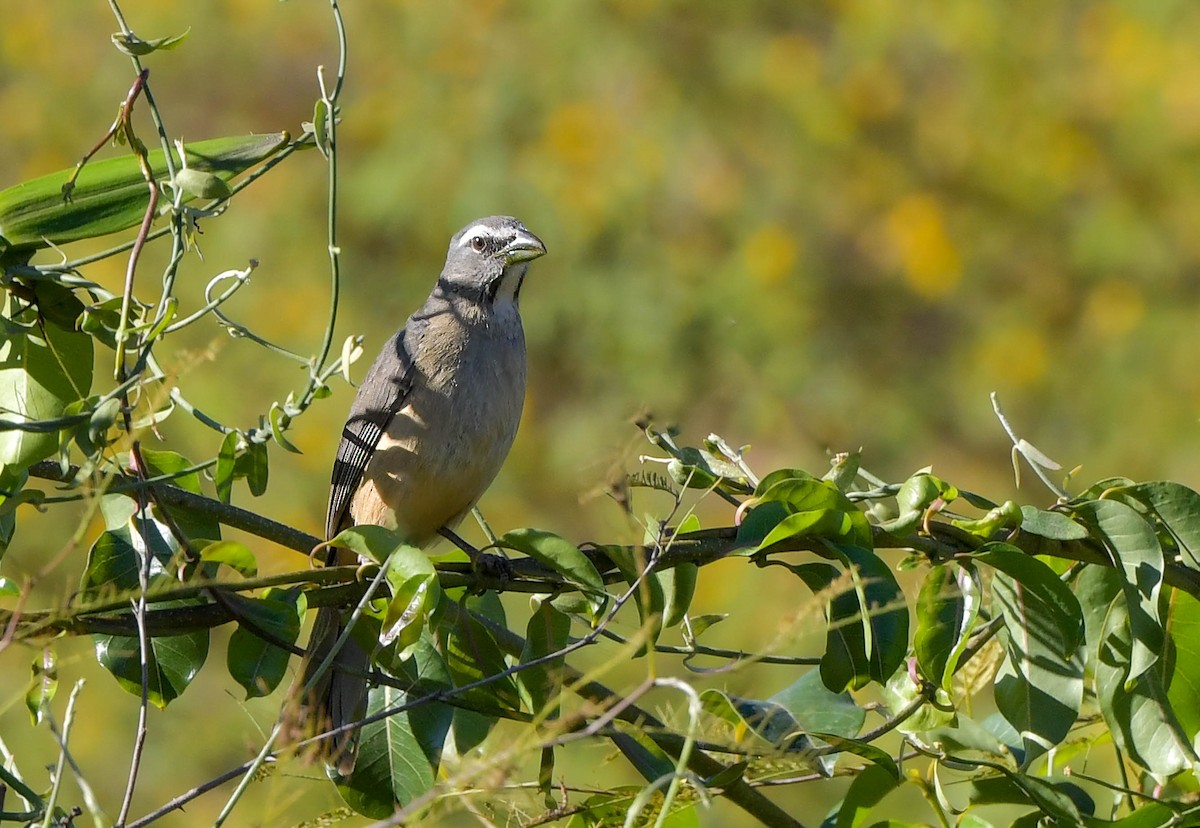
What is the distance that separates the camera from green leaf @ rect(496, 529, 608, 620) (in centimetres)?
187

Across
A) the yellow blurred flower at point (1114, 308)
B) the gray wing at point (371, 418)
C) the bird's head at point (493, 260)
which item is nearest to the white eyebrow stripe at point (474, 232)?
the bird's head at point (493, 260)

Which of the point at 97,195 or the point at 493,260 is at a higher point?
the point at 493,260

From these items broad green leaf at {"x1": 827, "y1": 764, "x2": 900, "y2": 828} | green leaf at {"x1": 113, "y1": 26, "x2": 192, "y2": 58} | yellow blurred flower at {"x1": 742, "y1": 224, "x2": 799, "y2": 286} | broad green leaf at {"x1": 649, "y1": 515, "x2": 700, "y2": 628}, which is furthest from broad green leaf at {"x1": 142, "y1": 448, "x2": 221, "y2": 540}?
yellow blurred flower at {"x1": 742, "y1": 224, "x2": 799, "y2": 286}

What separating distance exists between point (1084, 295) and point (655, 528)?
7706 mm

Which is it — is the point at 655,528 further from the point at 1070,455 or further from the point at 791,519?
the point at 1070,455

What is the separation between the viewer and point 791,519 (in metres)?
1.88

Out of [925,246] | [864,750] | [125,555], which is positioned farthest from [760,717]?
[925,246]

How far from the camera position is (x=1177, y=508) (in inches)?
79.9

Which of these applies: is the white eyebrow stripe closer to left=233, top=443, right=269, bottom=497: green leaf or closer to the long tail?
the long tail

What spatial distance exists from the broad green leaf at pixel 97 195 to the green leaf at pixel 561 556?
2.28ft

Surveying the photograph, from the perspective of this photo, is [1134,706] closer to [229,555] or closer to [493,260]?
[229,555]

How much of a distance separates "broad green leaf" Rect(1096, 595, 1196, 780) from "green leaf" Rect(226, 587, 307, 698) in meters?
1.23

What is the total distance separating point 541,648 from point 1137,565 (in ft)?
2.97

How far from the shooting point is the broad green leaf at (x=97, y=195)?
185cm
